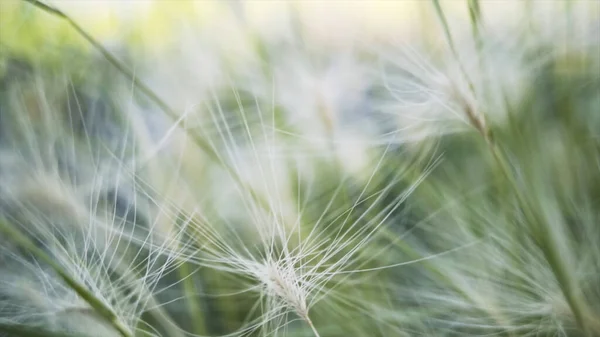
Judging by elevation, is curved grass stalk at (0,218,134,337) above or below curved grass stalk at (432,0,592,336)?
above

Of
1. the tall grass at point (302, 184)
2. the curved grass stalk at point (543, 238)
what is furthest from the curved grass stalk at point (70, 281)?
the curved grass stalk at point (543, 238)

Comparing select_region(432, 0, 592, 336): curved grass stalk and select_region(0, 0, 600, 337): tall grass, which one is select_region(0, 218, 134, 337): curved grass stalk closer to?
select_region(0, 0, 600, 337): tall grass

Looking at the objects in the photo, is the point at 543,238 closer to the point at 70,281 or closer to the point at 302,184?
the point at 302,184

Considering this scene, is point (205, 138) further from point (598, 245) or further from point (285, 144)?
point (598, 245)

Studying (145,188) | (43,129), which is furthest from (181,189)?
(43,129)

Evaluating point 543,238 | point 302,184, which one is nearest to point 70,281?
point 302,184

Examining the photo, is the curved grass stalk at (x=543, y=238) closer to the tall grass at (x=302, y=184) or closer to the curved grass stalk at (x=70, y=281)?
the tall grass at (x=302, y=184)

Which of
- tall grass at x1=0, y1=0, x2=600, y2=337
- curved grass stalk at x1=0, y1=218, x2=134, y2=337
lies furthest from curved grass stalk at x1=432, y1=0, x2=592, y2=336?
curved grass stalk at x1=0, y1=218, x2=134, y2=337

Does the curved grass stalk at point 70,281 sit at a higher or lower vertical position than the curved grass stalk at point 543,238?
higher

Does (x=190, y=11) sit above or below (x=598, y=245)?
above
